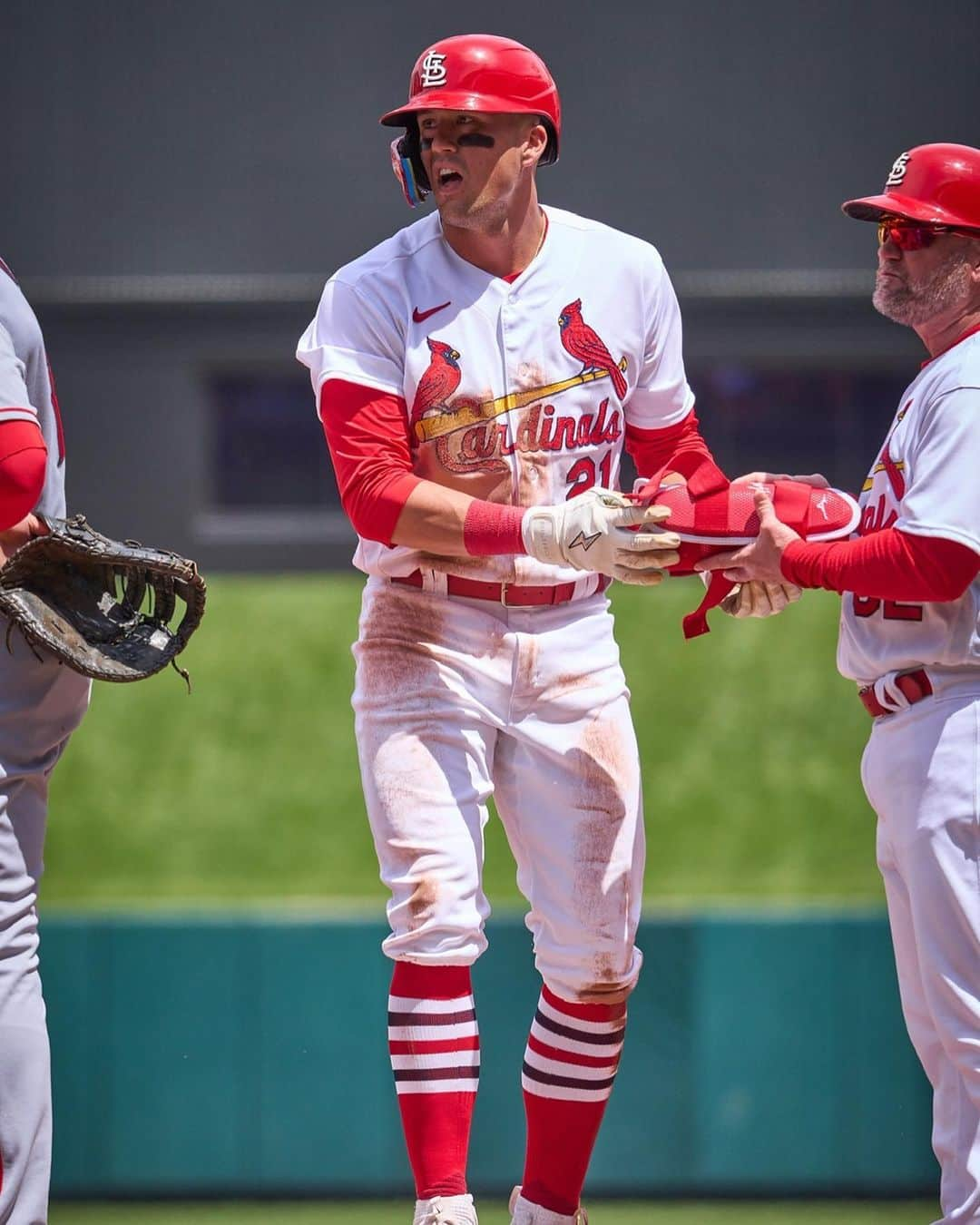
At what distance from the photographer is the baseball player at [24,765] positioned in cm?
259

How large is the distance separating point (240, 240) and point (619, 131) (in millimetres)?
1750

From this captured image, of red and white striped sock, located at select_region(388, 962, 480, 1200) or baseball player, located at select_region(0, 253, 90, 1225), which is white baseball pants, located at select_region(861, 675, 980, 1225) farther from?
baseball player, located at select_region(0, 253, 90, 1225)

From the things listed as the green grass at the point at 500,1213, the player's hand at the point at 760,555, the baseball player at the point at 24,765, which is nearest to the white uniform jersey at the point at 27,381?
the baseball player at the point at 24,765

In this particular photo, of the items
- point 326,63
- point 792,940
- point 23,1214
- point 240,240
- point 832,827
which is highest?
A: point 326,63

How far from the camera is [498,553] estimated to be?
9.10ft

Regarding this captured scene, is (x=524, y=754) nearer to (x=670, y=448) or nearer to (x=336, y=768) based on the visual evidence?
(x=670, y=448)

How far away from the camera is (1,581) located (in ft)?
8.85

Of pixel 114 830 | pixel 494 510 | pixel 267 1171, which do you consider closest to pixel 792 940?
pixel 267 1171

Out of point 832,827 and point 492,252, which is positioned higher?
point 492,252

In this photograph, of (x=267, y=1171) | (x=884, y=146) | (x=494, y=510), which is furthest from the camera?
(x=884, y=146)

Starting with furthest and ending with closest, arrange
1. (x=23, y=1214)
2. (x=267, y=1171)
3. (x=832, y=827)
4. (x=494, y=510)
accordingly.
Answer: (x=832, y=827)
(x=267, y=1171)
(x=494, y=510)
(x=23, y=1214)

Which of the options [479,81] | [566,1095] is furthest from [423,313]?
[566,1095]

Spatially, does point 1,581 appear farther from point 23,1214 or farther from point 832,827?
point 832,827

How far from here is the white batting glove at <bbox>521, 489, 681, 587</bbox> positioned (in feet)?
8.89
